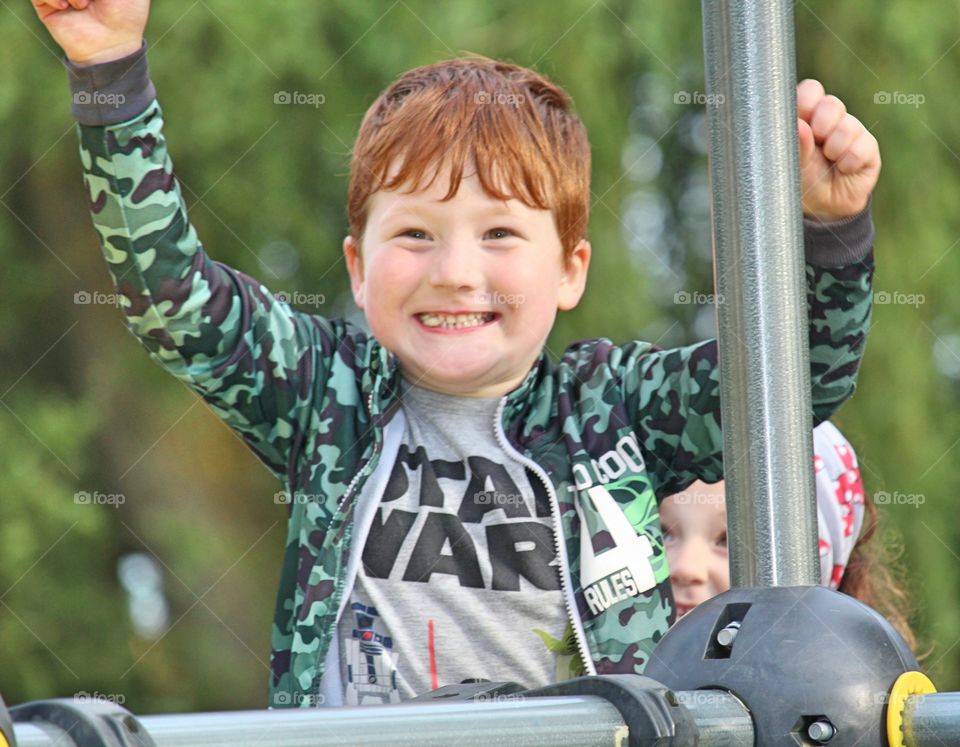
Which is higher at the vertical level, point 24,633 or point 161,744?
point 161,744

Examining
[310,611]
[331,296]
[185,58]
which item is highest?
[185,58]

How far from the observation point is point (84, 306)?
2727 mm

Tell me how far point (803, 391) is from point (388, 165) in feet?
2.13

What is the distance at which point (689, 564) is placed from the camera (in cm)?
156

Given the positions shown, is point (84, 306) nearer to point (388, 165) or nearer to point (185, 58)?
point (185, 58)

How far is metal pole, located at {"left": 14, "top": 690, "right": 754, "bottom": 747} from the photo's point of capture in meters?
0.44

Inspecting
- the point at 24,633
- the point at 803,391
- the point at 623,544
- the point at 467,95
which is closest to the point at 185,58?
the point at 24,633
